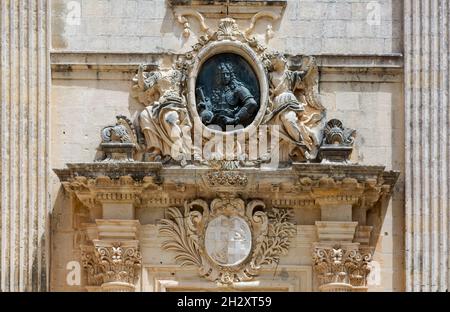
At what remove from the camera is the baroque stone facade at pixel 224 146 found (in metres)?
30.3

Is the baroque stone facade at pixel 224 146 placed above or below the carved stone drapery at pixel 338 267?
above

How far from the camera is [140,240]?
1200 inches

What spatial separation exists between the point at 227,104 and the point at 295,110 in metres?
0.85

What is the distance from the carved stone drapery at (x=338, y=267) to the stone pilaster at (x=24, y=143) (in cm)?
336

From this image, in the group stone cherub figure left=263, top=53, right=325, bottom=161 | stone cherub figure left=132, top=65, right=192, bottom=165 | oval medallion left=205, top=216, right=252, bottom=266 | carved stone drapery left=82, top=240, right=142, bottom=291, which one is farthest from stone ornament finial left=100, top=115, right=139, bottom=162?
stone cherub figure left=263, top=53, right=325, bottom=161

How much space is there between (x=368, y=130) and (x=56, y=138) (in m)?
3.86

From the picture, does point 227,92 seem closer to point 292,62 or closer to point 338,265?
point 292,62

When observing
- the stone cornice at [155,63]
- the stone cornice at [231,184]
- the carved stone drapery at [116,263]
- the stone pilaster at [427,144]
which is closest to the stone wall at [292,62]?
the stone cornice at [155,63]

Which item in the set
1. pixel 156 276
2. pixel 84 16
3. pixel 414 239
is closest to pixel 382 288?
pixel 414 239

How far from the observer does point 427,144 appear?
30.6m

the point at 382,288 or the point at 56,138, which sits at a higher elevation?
the point at 56,138

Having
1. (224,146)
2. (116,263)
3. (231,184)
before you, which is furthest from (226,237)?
(116,263)

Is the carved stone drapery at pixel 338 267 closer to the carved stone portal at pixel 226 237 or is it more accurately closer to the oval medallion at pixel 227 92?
the carved stone portal at pixel 226 237

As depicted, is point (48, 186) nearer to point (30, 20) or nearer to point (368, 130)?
point (30, 20)
